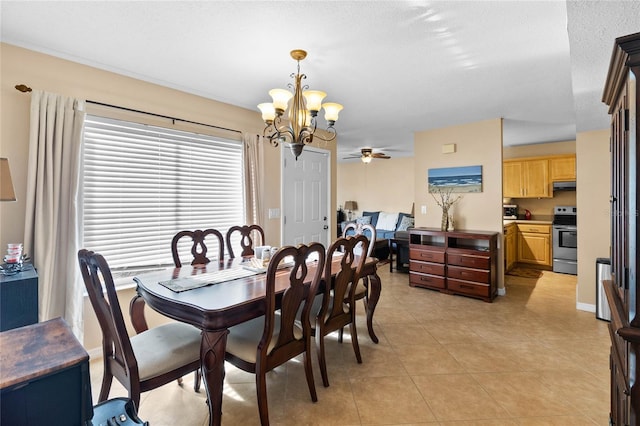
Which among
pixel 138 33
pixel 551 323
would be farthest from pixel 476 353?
pixel 138 33

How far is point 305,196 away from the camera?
4535 millimetres

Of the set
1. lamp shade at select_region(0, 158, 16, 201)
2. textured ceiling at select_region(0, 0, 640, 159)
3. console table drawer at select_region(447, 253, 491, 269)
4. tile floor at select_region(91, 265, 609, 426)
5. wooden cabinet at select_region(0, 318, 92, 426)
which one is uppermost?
textured ceiling at select_region(0, 0, 640, 159)

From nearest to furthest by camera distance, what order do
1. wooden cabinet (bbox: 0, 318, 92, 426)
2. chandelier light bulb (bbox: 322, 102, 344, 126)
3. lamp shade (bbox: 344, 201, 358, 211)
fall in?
wooden cabinet (bbox: 0, 318, 92, 426) < chandelier light bulb (bbox: 322, 102, 344, 126) < lamp shade (bbox: 344, 201, 358, 211)

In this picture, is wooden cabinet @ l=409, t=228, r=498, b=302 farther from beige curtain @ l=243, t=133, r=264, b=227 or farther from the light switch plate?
beige curtain @ l=243, t=133, r=264, b=227

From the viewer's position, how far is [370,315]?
2.82m

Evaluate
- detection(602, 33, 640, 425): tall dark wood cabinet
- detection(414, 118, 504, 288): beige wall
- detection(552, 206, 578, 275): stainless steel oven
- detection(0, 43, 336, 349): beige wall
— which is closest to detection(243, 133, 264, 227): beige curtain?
detection(0, 43, 336, 349): beige wall

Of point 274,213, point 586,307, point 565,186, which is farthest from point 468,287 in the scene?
point 565,186

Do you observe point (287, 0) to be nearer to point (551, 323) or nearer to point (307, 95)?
point (307, 95)

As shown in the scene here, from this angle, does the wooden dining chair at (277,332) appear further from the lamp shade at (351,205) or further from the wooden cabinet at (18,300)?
the lamp shade at (351,205)

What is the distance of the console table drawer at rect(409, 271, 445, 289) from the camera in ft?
14.2

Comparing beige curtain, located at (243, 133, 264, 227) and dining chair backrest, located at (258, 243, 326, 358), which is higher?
beige curtain, located at (243, 133, 264, 227)

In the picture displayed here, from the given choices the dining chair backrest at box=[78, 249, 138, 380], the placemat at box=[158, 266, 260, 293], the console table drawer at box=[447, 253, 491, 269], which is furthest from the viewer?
the console table drawer at box=[447, 253, 491, 269]

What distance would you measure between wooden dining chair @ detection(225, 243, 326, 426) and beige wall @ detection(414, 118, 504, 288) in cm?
340

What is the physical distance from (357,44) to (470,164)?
2977mm
